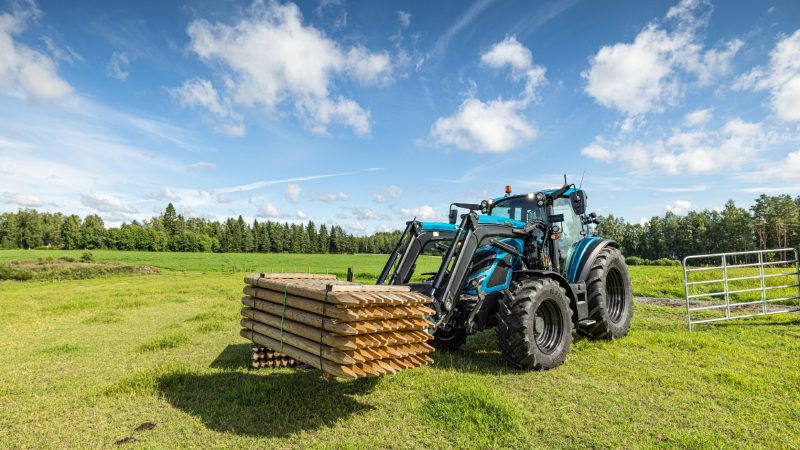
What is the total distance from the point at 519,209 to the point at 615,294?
296 centimetres

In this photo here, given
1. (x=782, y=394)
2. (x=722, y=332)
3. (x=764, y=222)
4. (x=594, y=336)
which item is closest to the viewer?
(x=782, y=394)

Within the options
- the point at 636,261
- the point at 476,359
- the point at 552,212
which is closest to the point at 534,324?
the point at 476,359

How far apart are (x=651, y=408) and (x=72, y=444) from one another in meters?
6.06

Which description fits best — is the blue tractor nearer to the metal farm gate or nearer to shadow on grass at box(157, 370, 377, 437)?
shadow on grass at box(157, 370, 377, 437)

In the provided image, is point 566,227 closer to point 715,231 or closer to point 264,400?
point 264,400

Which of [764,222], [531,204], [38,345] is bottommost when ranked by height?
[38,345]

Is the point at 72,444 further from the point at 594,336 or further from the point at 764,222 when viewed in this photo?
the point at 764,222

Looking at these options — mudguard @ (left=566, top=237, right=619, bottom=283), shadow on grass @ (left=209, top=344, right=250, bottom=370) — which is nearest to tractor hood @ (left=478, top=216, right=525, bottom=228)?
mudguard @ (left=566, top=237, right=619, bottom=283)

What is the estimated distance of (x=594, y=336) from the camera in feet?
25.2

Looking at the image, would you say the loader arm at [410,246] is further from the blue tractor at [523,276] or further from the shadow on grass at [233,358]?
the shadow on grass at [233,358]

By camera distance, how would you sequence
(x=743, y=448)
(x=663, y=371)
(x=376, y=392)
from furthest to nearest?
(x=663, y=371) < (x=376, y=392) < (x=743, y=448)

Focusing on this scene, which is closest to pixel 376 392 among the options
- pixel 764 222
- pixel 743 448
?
pixel 743 448

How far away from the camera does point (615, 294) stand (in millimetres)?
8703

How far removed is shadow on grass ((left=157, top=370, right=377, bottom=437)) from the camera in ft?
14.5
